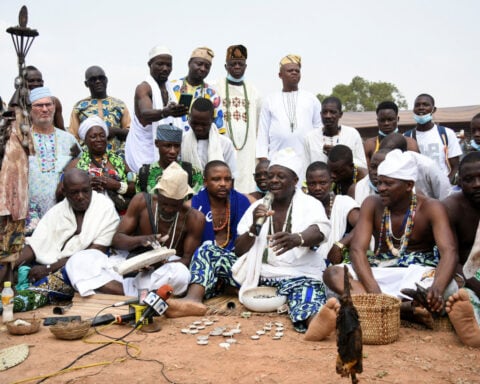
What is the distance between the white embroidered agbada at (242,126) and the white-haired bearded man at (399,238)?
3.22m

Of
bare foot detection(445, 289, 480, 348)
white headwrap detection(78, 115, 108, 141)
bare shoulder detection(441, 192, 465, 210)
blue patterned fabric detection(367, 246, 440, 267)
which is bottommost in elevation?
bare foot detection(445, 289, 480, 348)

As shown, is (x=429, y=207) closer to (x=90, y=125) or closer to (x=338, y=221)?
(x=338, y=221)

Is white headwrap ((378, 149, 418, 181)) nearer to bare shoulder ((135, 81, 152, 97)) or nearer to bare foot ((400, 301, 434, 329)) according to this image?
bare foot ((400, 301, 434, 329))

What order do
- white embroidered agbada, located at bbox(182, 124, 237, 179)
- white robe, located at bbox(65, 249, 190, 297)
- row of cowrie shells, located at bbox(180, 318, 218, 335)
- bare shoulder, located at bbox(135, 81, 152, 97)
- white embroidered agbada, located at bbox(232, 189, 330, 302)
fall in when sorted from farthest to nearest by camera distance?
1. bare shoulder, located at bbox(135, 81, 152, 97)
2. white embroidered agbada, located at bbox(182, 124, 237, 179)
3. white robe, located at bbox(65, 249, 190, 297)
4. white embroidered agbada, located at bbox(232, 189, 330, 302)
5. row of cowrie shells, located at bbox(180, 318, 218, 335)

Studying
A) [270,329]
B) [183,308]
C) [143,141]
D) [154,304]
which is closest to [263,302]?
[270,329]

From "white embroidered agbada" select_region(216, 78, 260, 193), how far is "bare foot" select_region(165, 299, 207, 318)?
3.28 meters

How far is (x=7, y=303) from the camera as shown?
203 inches

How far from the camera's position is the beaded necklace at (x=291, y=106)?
8.33 metres

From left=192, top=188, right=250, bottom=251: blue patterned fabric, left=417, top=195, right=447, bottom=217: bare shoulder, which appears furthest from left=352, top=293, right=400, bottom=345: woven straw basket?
left=192, top=188, right=250, bottom=251: blue patterned fabric

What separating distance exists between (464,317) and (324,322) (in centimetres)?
102

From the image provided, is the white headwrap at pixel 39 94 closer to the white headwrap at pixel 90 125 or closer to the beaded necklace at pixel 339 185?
the white headwrap at pixel 90 125

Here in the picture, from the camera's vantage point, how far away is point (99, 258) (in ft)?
20.0

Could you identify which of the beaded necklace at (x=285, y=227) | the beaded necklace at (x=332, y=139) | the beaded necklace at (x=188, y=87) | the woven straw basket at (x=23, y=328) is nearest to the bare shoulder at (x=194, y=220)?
the beaded necklace at (x=285, y=227)

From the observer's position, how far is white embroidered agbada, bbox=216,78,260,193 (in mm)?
8164
